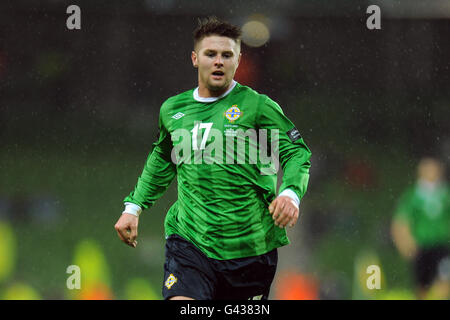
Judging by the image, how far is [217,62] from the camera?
3.59m

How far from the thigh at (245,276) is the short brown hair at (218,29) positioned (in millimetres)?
1158

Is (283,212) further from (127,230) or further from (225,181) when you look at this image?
(127,230)

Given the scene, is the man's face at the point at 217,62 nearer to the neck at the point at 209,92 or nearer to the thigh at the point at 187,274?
the neck at the point at 209,92

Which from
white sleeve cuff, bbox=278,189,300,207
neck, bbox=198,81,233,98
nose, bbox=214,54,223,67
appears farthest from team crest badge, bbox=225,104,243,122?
white sleeve cuff, bbox=278,189,300,207

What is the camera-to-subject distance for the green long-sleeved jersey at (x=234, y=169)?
3.54m

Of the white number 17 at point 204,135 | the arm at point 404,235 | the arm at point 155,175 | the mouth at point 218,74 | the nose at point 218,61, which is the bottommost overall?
the arm at point 404,235

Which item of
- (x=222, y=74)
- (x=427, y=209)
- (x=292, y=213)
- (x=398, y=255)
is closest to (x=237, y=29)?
(x=222, y=74)

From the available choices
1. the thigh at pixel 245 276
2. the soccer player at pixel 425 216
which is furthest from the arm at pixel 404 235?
the thigh at pixel 245 276

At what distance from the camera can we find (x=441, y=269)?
7.35 metres

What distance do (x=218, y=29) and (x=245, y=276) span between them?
1.29 metres

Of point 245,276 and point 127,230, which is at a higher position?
point 127,230

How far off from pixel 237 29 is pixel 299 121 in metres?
7.47

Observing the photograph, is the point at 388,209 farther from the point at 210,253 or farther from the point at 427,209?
the point at 210,253

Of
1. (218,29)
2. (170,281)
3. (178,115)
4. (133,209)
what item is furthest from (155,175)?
(218,29)
